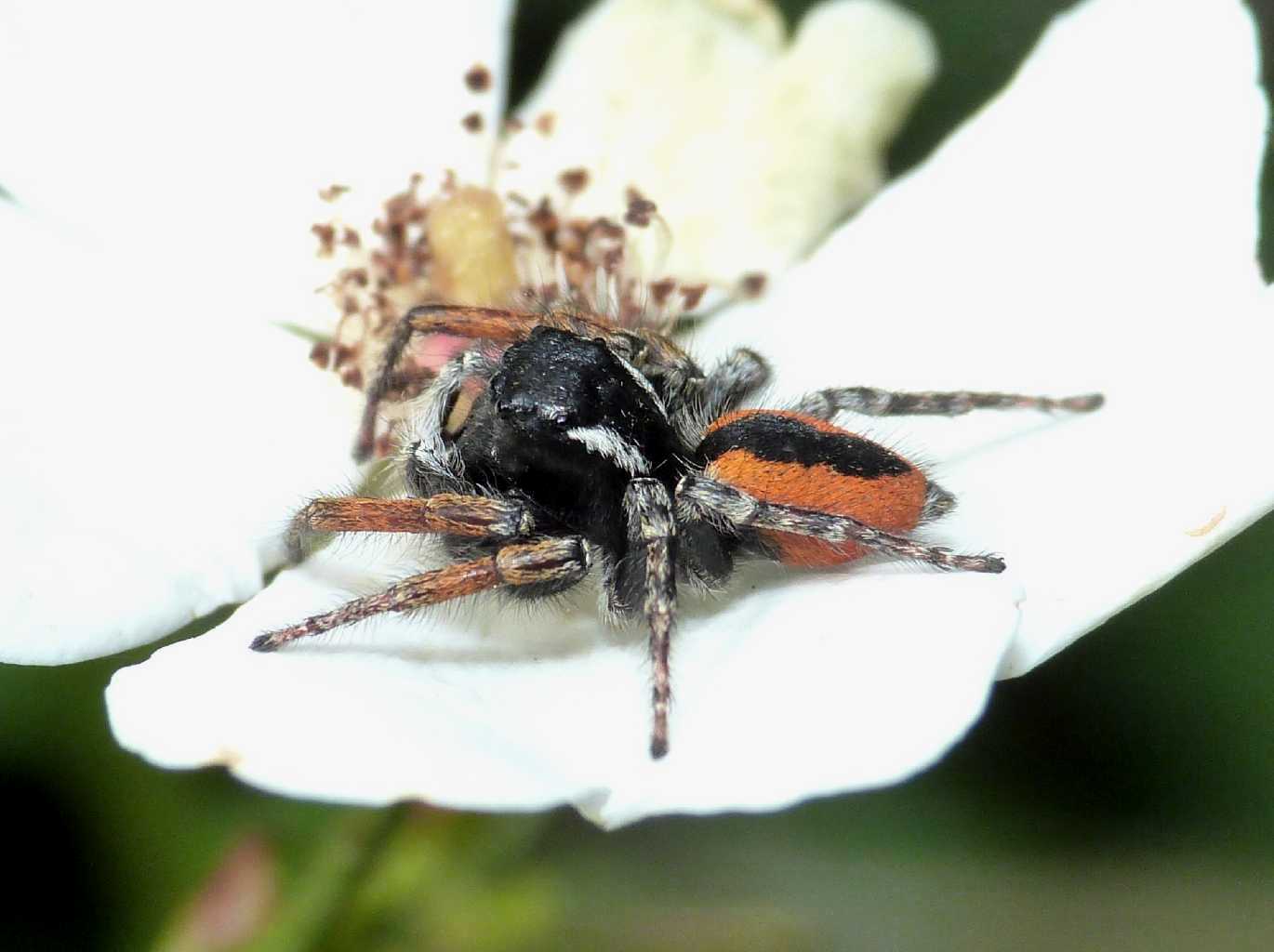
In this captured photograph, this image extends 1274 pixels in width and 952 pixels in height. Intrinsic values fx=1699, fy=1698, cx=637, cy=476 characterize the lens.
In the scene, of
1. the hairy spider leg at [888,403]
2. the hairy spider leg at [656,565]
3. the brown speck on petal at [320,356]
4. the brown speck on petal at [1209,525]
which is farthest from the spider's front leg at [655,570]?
the brown speck on petal at [320,356]

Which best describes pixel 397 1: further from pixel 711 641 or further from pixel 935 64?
pixel 711 641

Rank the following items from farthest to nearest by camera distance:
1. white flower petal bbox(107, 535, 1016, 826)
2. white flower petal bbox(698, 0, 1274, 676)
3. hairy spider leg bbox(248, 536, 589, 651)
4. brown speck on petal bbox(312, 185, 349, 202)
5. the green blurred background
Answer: brown speck on petal bbox(312, 185, 349, 202), the green blurred background, white flower petal bbox(698, 0, 1274, 676), hairy spider leg bbox(248, 536, 589, 651), white flower petal bbox(107, 535, 1016, 826)

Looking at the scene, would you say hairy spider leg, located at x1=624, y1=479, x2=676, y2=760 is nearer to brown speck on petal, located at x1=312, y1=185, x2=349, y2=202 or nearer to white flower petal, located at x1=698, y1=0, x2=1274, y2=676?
white flower petal, located at x1=698, y1=0, x2=1274, y2=676

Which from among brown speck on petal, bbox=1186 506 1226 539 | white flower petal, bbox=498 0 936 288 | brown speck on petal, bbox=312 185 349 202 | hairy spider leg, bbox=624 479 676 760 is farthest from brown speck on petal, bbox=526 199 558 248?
brown speck on petal, bbox=1186 506 1226 539

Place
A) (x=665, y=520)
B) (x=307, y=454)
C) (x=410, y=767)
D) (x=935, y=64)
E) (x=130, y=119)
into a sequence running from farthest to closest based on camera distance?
(x=935, y=64), (x=130, y=119), (x=307, y=454), (x=665, y=520), (x=410, y=767)

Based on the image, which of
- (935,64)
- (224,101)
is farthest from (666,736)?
(935,64)

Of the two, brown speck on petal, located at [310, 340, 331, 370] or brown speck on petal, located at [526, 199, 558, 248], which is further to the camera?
brown speck on petal, located at [526, 199, 558, 248]


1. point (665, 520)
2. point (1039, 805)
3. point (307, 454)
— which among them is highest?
point (665, 520)
